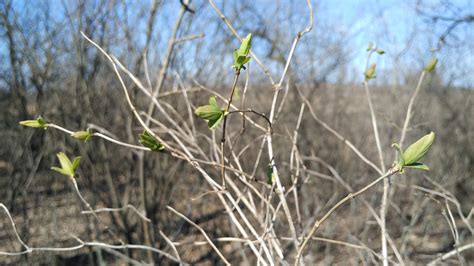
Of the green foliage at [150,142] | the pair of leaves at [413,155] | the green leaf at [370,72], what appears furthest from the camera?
the green leaf at [370,72]

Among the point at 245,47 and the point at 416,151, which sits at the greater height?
the point at 245,47

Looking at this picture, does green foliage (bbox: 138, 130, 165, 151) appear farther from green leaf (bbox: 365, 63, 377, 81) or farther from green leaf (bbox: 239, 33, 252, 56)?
green leaf (bbox: 365, 63, 377, 81)

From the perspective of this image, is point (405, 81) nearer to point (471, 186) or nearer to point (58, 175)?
point (471, 186)

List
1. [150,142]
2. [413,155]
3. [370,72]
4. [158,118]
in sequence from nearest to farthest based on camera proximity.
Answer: [413,155], [150,142], [370,72], [158,118]

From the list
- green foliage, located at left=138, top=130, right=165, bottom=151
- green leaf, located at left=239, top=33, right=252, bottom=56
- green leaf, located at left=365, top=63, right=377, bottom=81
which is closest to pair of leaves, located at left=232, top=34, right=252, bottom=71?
green leaf, located at left=239, top=33, right=252, bottom=56

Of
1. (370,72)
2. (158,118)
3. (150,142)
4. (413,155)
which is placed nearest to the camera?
(413,155)

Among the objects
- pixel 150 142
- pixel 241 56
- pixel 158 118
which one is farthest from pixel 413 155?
pixel 158 118

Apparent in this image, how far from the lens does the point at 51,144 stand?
2.80 m

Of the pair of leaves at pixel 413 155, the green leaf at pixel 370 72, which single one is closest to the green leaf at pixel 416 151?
the pair of leaves at pixel 413 155

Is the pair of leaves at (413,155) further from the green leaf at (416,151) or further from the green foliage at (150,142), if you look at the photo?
the green foliage at (150,142)

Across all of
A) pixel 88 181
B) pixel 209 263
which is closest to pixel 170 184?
pixel 88 181

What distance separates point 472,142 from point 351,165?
1.56 metres

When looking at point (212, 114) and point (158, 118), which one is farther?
point (158, 118)

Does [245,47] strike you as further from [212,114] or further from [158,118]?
[158,118]
